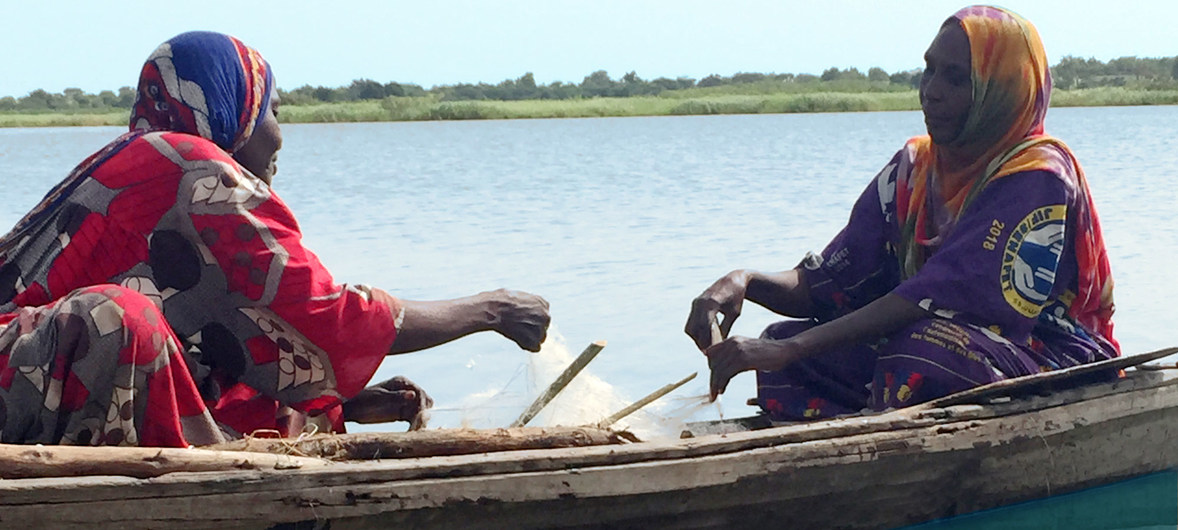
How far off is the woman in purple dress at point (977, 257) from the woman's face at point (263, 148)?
3.89 feet

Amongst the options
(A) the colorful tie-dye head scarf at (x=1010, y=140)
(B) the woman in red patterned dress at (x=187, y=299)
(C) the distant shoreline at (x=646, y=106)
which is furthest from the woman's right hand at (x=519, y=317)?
(C) the distant shoreline at (x=646, y=106)

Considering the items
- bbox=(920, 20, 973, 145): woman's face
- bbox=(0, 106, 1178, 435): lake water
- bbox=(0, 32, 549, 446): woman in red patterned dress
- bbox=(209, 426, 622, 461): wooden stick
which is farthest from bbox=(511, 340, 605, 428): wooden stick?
bbox=(920, 20, 973, 145): woman's face

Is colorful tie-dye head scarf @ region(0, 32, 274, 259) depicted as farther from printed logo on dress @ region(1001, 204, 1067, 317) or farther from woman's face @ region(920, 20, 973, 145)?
printed logo on dress @ region(1001, 204, 1067, 317)

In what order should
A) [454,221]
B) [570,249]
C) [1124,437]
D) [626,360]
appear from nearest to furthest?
[1124,437]
[626,360]
[570,249]
[454,221]

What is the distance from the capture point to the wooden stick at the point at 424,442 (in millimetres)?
2584

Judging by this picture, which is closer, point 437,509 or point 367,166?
point 437,509

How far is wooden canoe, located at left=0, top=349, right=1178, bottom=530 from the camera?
2385 millimetres

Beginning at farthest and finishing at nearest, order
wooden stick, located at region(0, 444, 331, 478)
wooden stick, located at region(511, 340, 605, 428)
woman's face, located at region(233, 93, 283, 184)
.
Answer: wooden stick, located at region(511, 340, 605, 428) → woman's face, located at region(233, 93, 283, 184) → wooden stick, located at region(0, 444, 331, 478)

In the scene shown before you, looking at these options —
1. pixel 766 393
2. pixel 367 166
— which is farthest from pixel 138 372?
pixel 367 166

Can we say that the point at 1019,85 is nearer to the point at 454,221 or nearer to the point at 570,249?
the point at 570,249

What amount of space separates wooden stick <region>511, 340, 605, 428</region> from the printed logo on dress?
105 centimetres

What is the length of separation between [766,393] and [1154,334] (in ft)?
11.0

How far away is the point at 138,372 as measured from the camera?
2.37m

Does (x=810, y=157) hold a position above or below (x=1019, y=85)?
below
